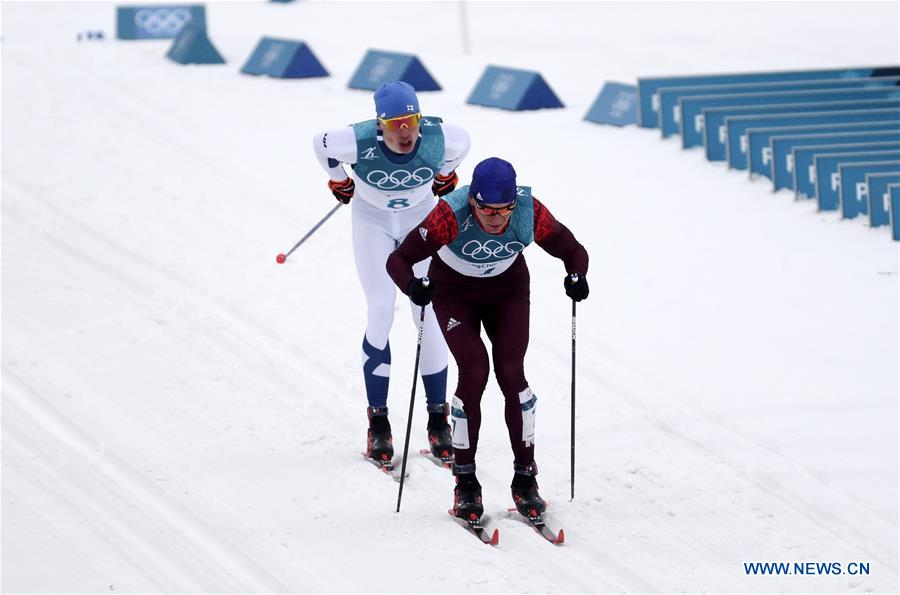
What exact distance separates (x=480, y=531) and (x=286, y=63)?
11629mm

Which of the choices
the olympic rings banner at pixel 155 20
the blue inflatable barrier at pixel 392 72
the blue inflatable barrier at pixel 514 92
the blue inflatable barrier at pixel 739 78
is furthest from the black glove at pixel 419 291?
the olympic rings banner at pixel 155 20

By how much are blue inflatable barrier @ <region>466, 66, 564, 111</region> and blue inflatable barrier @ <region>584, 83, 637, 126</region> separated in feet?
2.33

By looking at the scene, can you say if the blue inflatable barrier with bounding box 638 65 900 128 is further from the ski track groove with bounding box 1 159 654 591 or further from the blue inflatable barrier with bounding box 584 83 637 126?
the ski track groove with bounding box 1 159 654 591

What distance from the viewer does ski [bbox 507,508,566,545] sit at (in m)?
6.92

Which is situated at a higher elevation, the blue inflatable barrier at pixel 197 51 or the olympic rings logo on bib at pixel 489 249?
the olympic rings logo on bib at pixel 489 249

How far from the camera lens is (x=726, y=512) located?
7.35 m

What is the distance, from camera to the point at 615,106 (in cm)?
1548

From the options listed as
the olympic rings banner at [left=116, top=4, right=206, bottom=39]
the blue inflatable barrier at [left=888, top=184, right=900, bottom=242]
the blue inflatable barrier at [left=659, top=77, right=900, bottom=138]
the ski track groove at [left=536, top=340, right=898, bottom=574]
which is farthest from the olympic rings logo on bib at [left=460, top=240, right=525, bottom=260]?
the olympic rings banner at [left=116, top=4, right=206, bottom=39]

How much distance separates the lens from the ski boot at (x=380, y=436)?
7855 mm

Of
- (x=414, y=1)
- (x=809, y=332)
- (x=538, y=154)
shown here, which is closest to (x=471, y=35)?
(x=414, y=1)

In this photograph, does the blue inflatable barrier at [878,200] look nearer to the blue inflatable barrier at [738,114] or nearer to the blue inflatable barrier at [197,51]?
the blue inflatable barrier at [738,114]

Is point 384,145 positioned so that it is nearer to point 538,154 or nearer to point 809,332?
point 809,332

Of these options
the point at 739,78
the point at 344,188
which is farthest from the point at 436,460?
the point at 739,78

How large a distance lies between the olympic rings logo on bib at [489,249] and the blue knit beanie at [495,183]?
0.27 m
